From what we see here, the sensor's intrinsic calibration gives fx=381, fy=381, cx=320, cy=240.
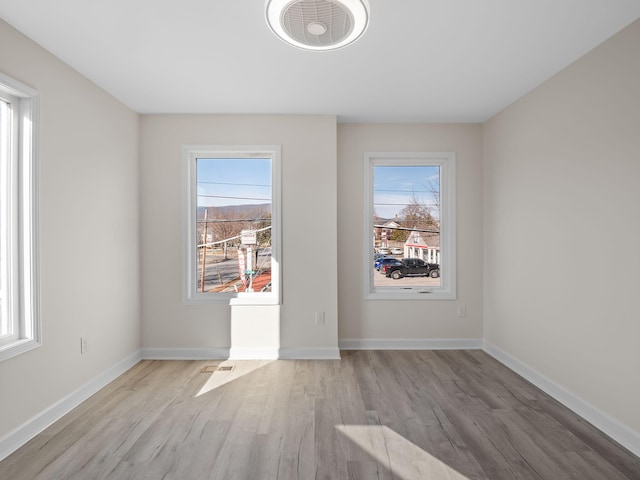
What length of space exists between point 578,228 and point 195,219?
3321 millimetres

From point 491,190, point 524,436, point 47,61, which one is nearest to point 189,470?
point 524,436

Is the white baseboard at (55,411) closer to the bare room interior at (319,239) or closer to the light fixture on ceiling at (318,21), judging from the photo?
the bare room interior at (319,239)

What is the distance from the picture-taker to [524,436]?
7.63ft

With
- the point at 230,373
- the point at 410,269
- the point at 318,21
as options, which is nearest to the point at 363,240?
the point at 410,269

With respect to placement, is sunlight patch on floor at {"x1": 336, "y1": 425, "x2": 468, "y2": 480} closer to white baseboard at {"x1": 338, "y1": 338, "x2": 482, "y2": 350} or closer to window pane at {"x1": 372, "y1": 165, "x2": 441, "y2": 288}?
white baseboard at {"x1": 338, "y1": 338, "x2": 482, "y2": 350}

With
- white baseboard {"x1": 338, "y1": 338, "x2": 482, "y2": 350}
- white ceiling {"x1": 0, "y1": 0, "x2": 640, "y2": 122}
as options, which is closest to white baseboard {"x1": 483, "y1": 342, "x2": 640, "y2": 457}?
white baseboard {"x1": 338, "y1": 338, "x2": 482, "y2": 350}

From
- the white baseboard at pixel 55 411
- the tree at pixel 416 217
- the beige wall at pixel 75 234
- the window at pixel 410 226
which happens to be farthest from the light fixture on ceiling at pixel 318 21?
the white baseboard at pixel 55 411

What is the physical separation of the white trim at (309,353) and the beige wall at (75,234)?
4.83ft

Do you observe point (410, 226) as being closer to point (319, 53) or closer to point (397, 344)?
point (397, 344)

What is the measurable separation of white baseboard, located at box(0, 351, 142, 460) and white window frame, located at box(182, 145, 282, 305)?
0.89 metres

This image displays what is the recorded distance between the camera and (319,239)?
12.5 feet

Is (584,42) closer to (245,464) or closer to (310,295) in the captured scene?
(310,295)

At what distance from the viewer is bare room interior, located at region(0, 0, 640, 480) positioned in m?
2.15

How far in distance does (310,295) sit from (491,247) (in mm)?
1939
